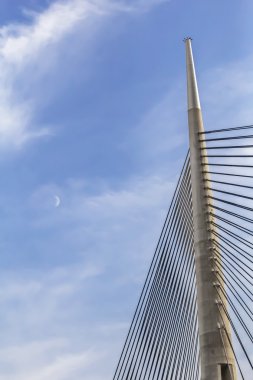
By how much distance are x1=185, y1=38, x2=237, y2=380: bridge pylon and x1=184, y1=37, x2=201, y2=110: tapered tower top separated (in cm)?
25

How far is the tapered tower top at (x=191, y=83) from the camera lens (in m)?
20.5

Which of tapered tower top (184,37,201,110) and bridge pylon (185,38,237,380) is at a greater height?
tapered tower top (184,37,201,110)

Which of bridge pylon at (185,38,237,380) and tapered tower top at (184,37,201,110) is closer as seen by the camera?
bridge pylon at (185,38,237,380)

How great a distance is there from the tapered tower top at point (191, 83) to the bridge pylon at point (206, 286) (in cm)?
25

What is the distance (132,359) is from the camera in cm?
1928

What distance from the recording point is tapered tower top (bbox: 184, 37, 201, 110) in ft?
67.4

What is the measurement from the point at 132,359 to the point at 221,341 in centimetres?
395

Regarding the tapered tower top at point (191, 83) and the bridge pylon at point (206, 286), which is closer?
the bridge pylon at point (206, 286)

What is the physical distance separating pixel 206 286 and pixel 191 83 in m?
7.73

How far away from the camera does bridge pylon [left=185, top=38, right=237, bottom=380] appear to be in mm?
16516

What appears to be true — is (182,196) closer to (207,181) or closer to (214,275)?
(207,181)

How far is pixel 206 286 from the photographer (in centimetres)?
1745

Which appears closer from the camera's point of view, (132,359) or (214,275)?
(214,275)

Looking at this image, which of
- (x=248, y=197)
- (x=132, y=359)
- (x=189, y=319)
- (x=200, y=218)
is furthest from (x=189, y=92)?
(x=132, y=359)
